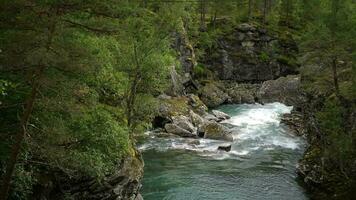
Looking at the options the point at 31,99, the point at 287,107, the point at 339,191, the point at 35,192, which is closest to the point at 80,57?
the point at 31,99

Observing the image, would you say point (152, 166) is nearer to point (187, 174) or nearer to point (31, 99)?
point (187, 174)

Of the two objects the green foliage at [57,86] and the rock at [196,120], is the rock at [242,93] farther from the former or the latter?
the green foliage at [57,86]

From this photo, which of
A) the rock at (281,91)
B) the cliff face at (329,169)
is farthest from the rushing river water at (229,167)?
the rock at (281,91)

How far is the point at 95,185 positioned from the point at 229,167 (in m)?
17.8

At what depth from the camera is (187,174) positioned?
3484 cm

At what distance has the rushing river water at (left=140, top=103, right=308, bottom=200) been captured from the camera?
31.1m

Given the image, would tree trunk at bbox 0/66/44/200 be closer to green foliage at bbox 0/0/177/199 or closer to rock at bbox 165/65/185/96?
green foliage at bbox 0/0/177/199

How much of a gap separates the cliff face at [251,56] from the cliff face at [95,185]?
5609cm

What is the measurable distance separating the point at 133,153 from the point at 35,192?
8.31m

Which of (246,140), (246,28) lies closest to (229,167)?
(246,140)

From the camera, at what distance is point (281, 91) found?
233ft

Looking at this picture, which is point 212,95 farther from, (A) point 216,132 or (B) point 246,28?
(B) point 246,28

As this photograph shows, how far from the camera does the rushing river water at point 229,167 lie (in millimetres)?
31078

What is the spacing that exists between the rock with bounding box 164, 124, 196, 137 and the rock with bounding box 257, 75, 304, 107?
25538 mm
